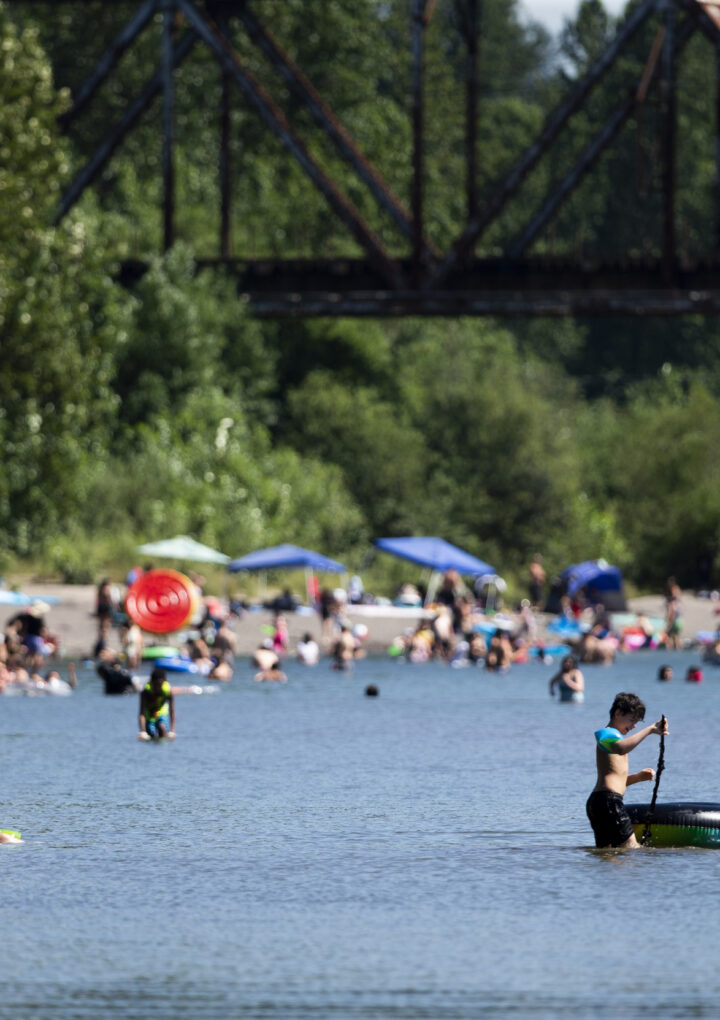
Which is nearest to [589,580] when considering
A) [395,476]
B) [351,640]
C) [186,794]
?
[395,476]

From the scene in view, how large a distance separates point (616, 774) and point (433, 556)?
42.3m

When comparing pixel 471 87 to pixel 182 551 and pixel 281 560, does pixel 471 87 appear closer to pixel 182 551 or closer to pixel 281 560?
pixel 281 560

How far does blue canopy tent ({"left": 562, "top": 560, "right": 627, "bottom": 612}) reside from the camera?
213ft

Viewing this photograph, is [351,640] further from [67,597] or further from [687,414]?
[687,414]

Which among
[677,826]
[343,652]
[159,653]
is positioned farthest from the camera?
[343,652]

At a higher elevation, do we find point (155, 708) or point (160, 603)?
point (160, 603)

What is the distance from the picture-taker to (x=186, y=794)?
79.9ft

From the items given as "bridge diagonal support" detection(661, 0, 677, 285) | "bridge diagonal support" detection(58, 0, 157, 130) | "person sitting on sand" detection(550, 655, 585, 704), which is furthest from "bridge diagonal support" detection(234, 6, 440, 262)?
"person sitting on sand" detection(550, 655, 585, 704)

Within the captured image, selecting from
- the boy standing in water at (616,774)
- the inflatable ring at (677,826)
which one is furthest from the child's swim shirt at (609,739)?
the inflatable ring at (677,826)

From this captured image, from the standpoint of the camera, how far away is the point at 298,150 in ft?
203

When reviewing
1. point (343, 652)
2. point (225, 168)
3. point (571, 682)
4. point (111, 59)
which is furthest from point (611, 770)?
point (111, 59)

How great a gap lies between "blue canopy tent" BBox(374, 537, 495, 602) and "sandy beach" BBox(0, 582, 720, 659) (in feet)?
6.44

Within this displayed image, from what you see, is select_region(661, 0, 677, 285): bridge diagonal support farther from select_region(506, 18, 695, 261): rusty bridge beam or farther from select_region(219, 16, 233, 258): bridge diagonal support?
select_region(219, 16, 233, 258): bridge diagonal support

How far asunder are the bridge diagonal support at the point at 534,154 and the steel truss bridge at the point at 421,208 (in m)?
0.05
